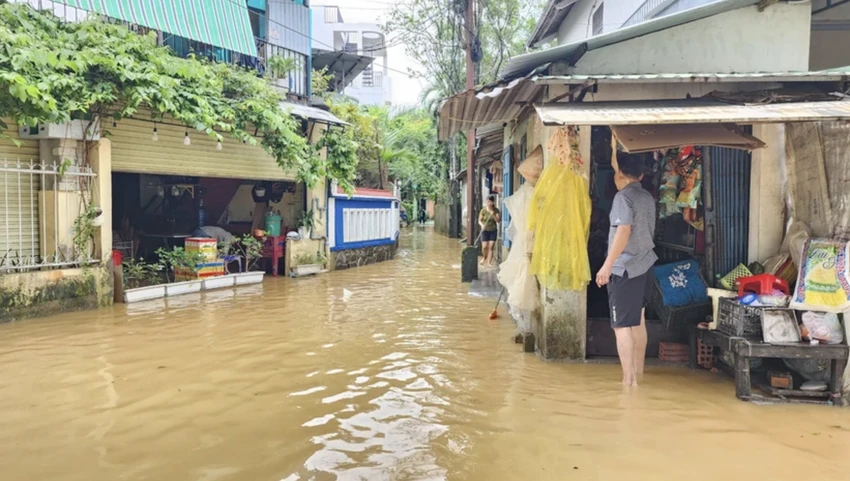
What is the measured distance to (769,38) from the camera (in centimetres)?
628

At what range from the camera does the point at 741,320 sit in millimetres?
4547

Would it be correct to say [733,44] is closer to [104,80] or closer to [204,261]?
[104,80]

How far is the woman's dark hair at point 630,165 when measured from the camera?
4.82 meters

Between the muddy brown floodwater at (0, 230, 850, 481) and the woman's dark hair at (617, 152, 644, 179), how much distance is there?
1.87 m

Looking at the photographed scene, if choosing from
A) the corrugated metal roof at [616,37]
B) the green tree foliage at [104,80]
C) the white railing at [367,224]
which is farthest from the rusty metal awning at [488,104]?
the white railing at [367,224]

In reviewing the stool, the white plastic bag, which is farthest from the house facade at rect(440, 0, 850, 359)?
the stool

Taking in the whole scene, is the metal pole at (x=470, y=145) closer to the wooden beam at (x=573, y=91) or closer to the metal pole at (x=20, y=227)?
the wooden beam at (x=573, y=91)

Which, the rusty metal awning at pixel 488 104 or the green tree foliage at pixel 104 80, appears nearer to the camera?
the rusty metal awning at pixel 488 104

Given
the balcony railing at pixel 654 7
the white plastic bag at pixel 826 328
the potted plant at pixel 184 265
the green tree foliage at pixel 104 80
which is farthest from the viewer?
the potted plant at pixel 184 265

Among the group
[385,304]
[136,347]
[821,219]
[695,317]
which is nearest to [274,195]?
[385,304]

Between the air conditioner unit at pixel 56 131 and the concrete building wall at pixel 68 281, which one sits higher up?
the air conditioner unit at pixel 56 131

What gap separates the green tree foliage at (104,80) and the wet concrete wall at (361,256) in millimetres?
4718

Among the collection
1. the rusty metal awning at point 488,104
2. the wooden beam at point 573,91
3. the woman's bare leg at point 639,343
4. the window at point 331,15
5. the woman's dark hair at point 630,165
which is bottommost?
the woman's bare leg at point 639,343

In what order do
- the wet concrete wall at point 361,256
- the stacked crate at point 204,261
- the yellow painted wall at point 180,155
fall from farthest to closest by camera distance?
1. the wet concrete wall at point 361,256
2. the stacked crate at point 204,261
3. the yellow painted wall at point 180,155
